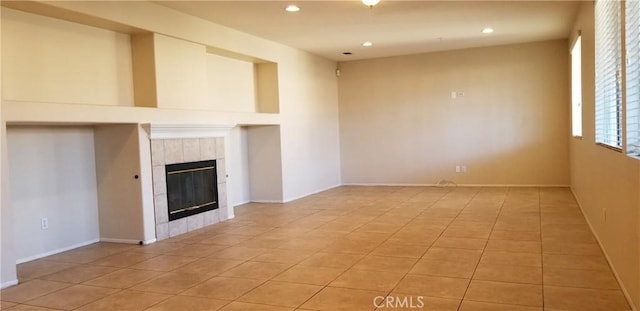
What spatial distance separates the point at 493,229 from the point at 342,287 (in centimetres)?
242

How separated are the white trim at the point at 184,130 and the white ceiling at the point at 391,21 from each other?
4.32 feet

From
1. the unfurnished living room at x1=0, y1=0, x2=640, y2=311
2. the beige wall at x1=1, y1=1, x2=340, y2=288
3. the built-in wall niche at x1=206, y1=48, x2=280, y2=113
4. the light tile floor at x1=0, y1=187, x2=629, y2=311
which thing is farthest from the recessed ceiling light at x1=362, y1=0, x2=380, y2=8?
the light tile floor at x1=0, y1=187, x2=629, y2=311

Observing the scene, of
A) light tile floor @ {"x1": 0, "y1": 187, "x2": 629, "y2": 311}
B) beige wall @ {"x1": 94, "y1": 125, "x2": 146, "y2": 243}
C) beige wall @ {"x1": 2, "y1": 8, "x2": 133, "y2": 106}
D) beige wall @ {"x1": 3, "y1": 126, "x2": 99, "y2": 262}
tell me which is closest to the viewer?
light tile floor @ {"x1": 0, "y1": 187, "x2": 629, "y2": 311}

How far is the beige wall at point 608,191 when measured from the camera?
9.02ft

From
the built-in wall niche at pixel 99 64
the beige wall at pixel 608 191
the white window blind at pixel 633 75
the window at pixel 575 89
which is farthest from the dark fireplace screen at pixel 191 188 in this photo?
the window at pixel 575 89

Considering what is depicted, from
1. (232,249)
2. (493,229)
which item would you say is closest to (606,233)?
(493,229)

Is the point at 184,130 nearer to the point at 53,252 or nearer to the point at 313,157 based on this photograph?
the point at 53,252

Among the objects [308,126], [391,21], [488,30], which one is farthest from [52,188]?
[488,30]

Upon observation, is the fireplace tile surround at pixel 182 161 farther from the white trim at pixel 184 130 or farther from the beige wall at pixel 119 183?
the beige wall at pixel 119 183

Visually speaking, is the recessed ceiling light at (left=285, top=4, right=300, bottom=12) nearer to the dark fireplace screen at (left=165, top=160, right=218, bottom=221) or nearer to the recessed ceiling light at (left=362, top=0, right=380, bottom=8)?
the recessed ceiling light at (left=362, top=0, right=380, bottom=8)

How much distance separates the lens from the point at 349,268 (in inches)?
153

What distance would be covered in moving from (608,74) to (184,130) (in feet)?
13.7

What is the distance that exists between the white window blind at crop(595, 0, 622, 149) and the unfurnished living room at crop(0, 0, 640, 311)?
1.6 inches

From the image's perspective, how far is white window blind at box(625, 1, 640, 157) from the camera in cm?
273
